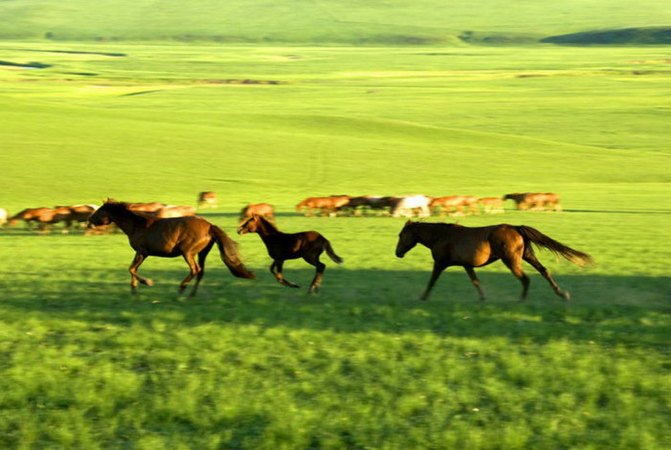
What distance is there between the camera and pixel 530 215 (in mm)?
31656

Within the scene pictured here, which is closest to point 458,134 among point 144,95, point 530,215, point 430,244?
point 530,215

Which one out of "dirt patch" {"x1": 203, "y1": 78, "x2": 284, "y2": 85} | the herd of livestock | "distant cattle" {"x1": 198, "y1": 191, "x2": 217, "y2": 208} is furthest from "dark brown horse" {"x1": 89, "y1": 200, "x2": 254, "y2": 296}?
"dirt patch" {"x1": 203, "y1": 78, "x2": 284, "y2": 85}

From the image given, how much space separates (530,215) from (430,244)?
54.8 ft

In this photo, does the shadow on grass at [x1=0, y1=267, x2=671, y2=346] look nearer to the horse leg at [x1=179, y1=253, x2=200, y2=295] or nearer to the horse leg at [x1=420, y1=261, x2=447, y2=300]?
the horse leg at [x1=420, y1=261, x2=447, y2=300]

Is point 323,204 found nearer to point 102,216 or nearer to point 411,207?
point 411,207

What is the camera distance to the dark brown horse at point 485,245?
15.1 meters

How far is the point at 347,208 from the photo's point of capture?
105ft

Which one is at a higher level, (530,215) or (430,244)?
(430,244)

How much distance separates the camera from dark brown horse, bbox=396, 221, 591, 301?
1514cm

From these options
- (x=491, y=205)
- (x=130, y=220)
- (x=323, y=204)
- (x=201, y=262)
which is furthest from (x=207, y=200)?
(x=201, y=262)

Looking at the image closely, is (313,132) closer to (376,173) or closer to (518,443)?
(376,173)

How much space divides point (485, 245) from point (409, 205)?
620 inches

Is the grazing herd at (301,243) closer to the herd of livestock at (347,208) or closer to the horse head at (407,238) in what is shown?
the horse head at (407,238)

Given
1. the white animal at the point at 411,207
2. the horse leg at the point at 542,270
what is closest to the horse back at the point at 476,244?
the horse leg at the point at 542,270
